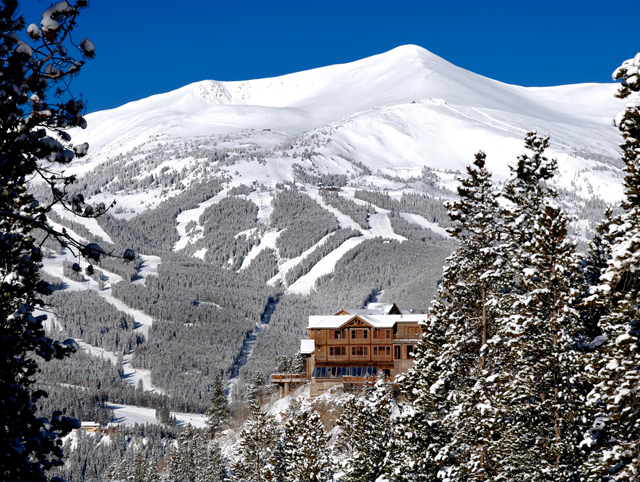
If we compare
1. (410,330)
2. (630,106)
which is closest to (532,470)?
(630,106)

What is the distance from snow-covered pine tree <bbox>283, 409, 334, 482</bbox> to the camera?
147ft

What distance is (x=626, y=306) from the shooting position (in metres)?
15.5

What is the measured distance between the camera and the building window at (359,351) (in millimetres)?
82938

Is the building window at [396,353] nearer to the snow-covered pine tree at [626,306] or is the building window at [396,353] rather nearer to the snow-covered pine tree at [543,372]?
the snow-covered pine tree at [543,372]

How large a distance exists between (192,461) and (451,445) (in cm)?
6743

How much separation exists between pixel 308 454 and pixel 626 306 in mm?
32630

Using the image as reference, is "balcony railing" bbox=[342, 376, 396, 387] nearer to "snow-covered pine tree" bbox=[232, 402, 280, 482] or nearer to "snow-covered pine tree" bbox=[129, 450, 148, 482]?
"snow-covered pine tree" bbox=[232, 402, 280, 482]

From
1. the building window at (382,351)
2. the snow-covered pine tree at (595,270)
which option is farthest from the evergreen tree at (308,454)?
the building window at (382,351)

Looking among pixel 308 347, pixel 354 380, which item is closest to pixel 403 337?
pixel 354 380

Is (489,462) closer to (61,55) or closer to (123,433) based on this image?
(61,55)

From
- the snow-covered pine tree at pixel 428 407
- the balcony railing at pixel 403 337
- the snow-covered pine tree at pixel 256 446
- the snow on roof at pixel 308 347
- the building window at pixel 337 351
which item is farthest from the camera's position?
the snow on roof at pixel 308 347

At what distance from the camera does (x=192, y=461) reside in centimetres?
8706

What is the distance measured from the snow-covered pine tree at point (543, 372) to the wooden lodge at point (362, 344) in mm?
58925

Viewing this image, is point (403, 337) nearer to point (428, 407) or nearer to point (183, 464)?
point (183, 464)
